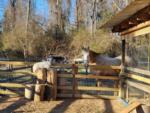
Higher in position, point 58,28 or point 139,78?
point 58,28

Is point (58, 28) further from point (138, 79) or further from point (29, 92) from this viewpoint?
point (138, 79)

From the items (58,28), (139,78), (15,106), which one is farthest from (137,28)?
(58,28)

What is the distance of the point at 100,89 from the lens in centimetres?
1206

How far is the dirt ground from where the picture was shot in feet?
31.8

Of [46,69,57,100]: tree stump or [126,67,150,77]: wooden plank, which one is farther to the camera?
[46,69,57,100]: tree stump

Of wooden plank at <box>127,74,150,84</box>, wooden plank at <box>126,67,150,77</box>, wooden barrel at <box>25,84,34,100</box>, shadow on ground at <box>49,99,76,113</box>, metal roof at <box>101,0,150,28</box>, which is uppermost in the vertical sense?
metal roof at <box>101,0,150,28</box>

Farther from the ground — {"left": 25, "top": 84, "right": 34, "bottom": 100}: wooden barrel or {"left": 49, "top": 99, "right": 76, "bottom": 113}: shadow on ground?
{"left": 25, "top": 84, "right": 34, "bottom": 100}: wooden barrel

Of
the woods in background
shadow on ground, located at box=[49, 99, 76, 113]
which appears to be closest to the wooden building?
shadow on ground, located at box=[49, 99, 76, 113]

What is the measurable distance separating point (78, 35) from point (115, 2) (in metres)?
4.94

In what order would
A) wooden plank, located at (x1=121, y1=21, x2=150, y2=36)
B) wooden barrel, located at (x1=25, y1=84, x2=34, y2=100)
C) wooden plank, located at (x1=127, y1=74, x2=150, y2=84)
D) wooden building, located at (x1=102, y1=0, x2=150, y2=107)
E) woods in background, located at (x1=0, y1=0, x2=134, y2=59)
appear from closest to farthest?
wooden building, located at (x1=102, y1=0, x2=150, y2=107)
wooden plank, located at (x1=121, y1=21, x2=150, y2=36)
wooden plank, located at (x1=127, y1=74, x2=150, y2=84)
wooden barrel, located at (x1=25, y1=84, x2=34, y2=100)
woods in background, located at (x1=0, y1=0, x2=134, y2=59)

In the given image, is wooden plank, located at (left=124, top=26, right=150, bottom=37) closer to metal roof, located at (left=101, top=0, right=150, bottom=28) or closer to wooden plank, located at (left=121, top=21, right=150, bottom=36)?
wooden plank, located at (left=121, top=21, right=150, bottom=36)

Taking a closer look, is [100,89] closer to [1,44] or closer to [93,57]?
[93,57]

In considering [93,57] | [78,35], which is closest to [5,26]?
[78,35]

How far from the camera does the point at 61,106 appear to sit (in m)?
10.4
